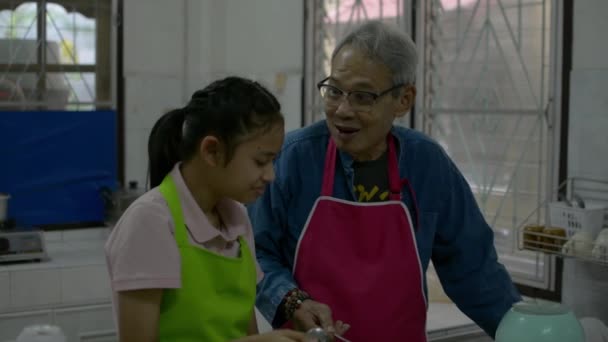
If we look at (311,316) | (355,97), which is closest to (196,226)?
(311,316)

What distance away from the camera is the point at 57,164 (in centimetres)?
350

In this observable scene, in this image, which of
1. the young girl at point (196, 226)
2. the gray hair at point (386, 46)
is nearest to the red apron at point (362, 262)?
the gray hair at point (386, 46)

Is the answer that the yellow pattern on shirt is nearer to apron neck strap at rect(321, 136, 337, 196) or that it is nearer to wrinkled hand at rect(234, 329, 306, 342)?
apron neck strap at rect(321, 136, 337, 196)

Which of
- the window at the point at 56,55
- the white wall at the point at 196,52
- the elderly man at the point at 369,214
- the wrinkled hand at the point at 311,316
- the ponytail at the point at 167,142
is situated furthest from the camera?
the white wall at the point at 196,52

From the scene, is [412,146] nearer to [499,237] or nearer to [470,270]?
[470,270]

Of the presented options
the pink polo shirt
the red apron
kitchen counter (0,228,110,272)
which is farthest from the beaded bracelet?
kitchen counter (0,228,110,272)

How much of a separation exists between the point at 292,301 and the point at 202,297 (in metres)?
0.34

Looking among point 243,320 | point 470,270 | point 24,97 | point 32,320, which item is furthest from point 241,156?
point 24,97

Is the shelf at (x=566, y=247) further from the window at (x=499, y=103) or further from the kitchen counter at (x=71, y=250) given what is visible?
the kitchen counter at (x=71, y=250)

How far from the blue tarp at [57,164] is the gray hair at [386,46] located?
2160 millimetres

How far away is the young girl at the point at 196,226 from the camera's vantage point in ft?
3.78

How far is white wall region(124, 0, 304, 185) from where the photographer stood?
143 inches

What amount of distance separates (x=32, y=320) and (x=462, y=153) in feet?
5.36

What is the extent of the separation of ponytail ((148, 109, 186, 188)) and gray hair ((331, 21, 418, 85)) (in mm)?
447
